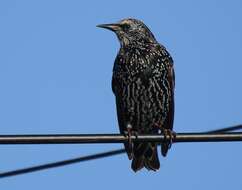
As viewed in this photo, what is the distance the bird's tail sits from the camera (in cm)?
759

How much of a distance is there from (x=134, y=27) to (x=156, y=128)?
1.31 metres

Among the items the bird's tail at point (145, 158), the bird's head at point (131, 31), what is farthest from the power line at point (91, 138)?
the bird's head at point (131, 31)

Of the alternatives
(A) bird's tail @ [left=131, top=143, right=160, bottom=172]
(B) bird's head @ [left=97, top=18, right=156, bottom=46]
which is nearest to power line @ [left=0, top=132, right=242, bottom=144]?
(A) bird's tail @ [left=131, top=143, right=160, bottom=172]

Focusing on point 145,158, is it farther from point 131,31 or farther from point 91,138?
point 91,138

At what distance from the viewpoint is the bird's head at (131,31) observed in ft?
27.7

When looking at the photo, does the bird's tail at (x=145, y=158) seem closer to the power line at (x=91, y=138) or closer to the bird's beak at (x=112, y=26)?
the bird's beak at (x=112, y=26)

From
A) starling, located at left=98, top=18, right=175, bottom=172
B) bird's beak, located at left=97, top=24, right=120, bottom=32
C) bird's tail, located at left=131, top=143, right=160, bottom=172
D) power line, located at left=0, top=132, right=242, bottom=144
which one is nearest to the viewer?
power line, located at left=0, top=132, right=242, bottom=144

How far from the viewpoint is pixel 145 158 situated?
7.70 meters

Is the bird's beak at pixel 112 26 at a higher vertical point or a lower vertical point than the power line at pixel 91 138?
higher

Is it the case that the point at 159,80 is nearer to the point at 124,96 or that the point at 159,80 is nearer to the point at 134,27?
the point at 124,96

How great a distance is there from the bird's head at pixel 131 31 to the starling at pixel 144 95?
309 mm

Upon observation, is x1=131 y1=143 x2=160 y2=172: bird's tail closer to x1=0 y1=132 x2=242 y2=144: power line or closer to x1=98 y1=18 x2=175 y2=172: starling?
x1=98 y1=18 x2=175 y2=172: starling

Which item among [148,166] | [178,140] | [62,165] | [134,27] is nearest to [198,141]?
[178,140]

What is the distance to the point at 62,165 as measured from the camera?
557 centimetres
